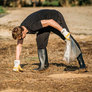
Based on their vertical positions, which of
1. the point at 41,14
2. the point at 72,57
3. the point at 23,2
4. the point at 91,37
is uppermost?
the point at 41,14

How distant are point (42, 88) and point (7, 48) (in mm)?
5289

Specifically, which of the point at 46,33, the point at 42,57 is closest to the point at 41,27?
the point at 46,33

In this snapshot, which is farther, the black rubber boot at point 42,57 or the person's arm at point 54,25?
the black rubber boot at point 42,57

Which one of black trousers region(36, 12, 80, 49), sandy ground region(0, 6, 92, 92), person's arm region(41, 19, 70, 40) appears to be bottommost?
sandy ground region(0, 6, 92, 92)

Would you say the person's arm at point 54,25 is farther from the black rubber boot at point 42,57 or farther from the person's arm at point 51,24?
the black rubber boot at point 42,57

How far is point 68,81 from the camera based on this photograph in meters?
5.98

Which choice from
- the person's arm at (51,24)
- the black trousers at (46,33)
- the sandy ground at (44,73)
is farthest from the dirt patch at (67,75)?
the person's arm at (51,24)

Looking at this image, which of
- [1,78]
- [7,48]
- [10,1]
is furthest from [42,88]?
[10,1]

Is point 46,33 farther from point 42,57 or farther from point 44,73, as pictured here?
point 44,73

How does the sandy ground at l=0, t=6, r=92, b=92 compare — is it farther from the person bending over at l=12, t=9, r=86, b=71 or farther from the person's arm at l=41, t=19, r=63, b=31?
the person's arm at l=41, t=19, r=63, b=31

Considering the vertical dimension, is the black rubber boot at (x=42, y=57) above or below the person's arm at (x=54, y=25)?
below

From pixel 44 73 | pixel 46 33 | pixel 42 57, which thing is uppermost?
pixel 46 33

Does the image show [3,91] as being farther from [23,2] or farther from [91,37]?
[23,2]

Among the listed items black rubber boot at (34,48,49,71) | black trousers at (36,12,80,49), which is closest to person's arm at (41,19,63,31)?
black trousers at (36,12,80,49)
